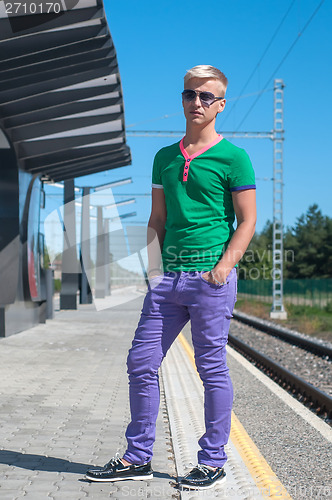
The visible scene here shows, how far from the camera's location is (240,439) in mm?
5273

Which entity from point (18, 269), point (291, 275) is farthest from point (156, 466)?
point (291, 275)

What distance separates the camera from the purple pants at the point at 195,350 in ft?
12.0

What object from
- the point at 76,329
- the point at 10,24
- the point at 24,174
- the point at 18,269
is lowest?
the point at 76,329

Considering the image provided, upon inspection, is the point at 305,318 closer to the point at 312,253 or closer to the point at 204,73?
the point at 204,73

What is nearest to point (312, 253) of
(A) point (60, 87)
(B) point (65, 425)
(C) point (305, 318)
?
(C) point (305, 318)

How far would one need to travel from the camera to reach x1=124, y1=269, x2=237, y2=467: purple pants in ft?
12.0

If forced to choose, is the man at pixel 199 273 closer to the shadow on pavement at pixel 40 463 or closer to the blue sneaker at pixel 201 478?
the blue sneaker at pixel 201 478

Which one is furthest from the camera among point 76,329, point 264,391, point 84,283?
point 84,283

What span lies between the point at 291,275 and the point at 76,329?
259ft

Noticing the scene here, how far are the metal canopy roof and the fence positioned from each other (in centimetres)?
2025

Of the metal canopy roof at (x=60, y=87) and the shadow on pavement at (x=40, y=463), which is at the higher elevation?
the metal canopy roof at (x=60, y=87)

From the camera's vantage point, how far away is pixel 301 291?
4150cm

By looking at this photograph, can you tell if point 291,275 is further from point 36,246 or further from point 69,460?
point 69,460

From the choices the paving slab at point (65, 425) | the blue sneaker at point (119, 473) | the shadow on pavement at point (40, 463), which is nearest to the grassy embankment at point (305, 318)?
the paving slab at point (65, 425)
